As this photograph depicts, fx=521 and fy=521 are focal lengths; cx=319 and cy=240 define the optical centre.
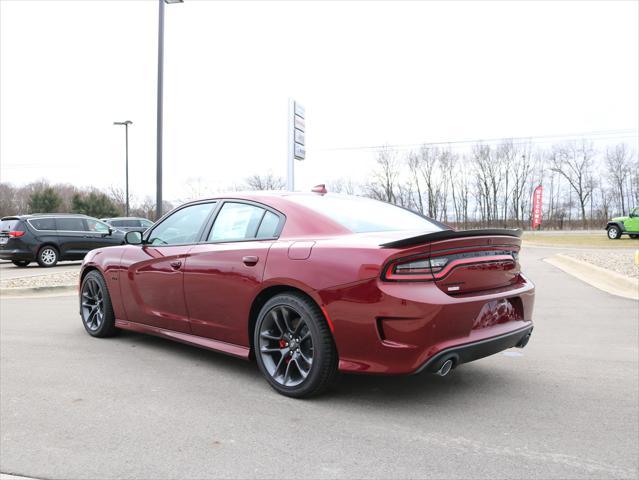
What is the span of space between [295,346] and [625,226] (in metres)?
32.4

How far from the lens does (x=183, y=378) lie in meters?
4.17

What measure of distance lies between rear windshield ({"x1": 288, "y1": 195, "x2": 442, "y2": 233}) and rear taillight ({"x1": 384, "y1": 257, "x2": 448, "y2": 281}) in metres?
0.58

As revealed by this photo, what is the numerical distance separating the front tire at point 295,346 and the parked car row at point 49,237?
40.5 feet

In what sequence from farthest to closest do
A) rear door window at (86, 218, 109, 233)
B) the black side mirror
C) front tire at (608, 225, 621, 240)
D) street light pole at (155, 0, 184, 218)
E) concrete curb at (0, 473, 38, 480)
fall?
front tire at (608, 225, 621, 240), rear door window at (86, 218, 109, 233), street light pole at (155, 0, 184, 218), the black side mirror, concrete curb at (0, 473, 38, 480)

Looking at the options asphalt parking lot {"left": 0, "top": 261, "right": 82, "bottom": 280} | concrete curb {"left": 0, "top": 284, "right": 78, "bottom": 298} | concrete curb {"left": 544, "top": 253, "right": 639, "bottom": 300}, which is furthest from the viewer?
asphalt parking lot {"left": 0, "top": 261, "right": 82, "bottom": 280}

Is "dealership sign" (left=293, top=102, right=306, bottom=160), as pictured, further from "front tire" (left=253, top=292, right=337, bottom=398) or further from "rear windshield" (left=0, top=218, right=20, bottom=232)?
"front tire" (left=253, top=292, right=337, bottom=398)

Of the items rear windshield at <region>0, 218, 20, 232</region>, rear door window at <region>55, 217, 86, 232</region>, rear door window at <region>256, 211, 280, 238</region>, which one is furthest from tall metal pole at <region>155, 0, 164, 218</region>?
rear door window at <region>256, 211, 280, 238</region>

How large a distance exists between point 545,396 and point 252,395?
2115mm

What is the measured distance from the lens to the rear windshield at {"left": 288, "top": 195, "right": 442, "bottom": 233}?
3.87 metres

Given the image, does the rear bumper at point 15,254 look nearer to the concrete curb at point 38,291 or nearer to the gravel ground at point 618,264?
the concrete curb at point 38,291

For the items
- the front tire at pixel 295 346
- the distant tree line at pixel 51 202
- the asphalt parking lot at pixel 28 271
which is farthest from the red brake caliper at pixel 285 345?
the distant tree line at pixel 51 202

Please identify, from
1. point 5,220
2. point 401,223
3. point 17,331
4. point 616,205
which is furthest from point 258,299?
point 616,205

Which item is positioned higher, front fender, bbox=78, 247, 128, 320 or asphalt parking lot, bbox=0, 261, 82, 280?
front fender, bbox=78, 247, 128, 320

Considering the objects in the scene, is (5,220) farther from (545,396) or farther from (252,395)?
(545,396)
